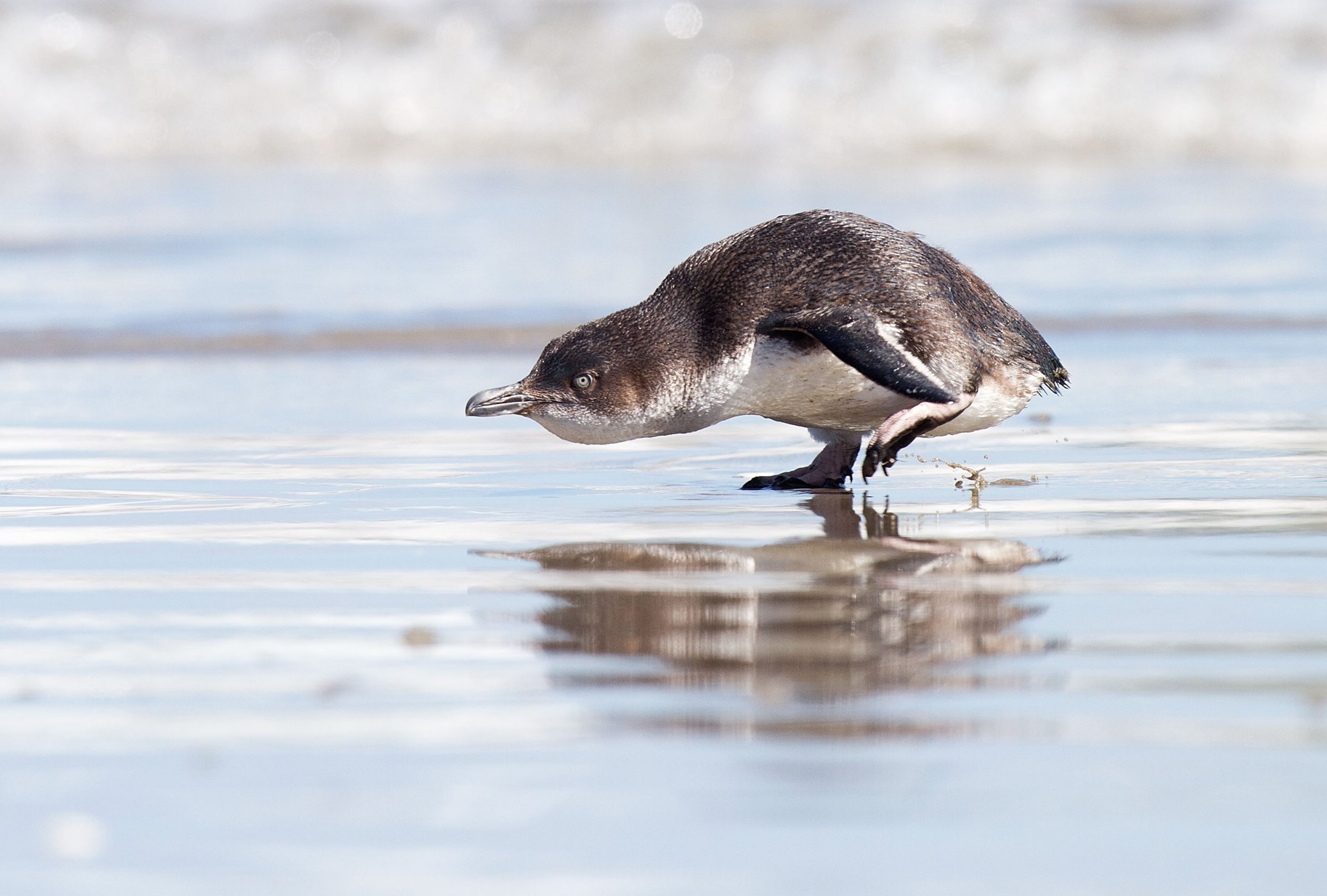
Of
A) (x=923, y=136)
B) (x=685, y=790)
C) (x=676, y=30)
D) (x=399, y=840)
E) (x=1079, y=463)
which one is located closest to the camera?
(x=399, y=840)


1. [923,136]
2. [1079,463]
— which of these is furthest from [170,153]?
[1079,463]

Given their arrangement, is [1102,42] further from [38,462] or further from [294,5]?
[38,462]

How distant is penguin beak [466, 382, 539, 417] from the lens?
16.8 ft

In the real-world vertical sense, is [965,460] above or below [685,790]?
above

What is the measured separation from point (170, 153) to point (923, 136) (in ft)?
23.2

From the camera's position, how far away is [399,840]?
2520 mm

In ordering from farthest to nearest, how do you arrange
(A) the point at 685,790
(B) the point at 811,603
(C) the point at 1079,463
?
(C) the point at 1079,463 < (B) the point at 811,603 < (A) the point at 685,790

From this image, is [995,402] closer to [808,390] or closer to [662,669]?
Answer: [808,390]

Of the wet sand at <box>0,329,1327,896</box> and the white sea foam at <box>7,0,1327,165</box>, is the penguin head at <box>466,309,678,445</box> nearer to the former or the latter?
the wet sand at <box>0,329,1327,896</box>

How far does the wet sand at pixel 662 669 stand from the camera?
98.1 inches

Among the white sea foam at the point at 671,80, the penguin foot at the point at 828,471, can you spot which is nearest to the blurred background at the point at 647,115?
the white sea foam at the point at 671,80

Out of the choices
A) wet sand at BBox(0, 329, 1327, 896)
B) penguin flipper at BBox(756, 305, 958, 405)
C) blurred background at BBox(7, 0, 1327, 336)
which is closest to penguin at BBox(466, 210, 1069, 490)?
penguin flipper at BBox(756, 305, 958, 405)

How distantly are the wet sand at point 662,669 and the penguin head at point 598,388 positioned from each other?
229 mm

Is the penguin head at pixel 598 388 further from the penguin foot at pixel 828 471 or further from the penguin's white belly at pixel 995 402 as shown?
the penguin's white belly at pixel 995 402
